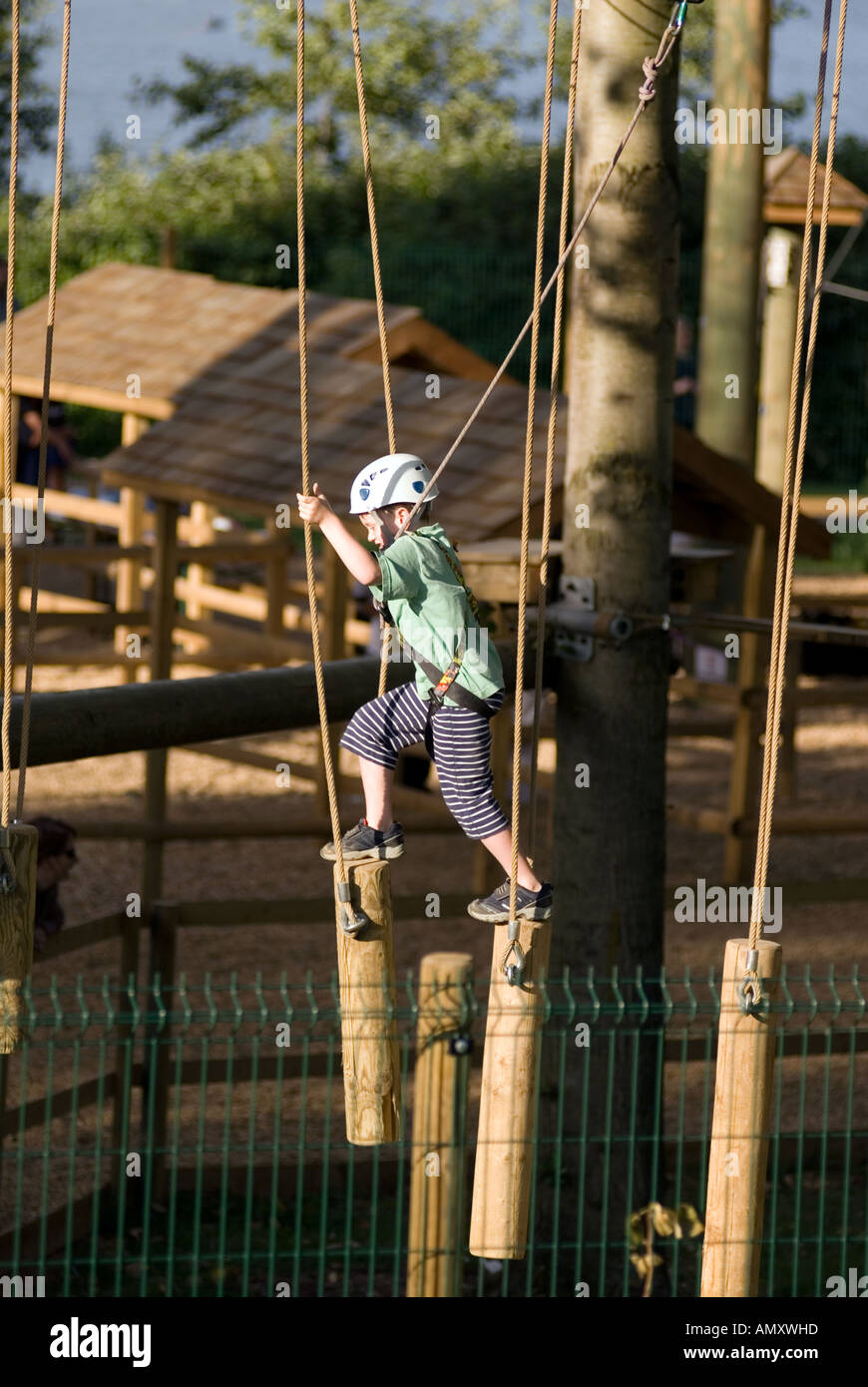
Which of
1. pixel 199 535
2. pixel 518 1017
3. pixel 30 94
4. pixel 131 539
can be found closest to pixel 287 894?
pixel 131 539

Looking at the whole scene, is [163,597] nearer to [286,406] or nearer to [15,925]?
[286,406]

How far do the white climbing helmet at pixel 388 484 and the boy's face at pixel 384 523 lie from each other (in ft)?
0.06

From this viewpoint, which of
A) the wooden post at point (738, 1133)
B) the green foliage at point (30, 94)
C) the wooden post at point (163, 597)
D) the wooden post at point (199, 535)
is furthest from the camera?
the green foliage at point (30, 94)

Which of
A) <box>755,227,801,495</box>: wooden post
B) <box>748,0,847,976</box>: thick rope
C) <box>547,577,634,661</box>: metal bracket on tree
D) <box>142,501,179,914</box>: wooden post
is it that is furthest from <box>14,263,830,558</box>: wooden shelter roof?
<box>755,227,801,495</box>: wooden post

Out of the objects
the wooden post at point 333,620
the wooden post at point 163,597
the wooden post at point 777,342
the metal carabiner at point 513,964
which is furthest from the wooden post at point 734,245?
the metal carabiner at point 513,964

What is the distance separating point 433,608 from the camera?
11.2ft

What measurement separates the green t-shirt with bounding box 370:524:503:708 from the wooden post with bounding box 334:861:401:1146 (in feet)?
1.29

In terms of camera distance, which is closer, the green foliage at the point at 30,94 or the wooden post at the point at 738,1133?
the wooden post at the point at 738,1133

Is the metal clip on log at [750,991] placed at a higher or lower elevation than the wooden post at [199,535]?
lower

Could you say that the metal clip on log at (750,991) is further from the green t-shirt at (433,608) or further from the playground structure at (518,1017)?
the green t-shirt at (433,608)

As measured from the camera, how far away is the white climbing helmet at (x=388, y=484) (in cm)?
338

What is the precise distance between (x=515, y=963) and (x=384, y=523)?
844 mm

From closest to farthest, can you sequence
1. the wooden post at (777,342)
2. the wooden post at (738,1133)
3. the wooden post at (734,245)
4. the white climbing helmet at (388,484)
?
the white climbing helmet at (388,484)
the wooden post at (738,1133)
the wooden post at (734,245)
the wooden post at (777,342)
